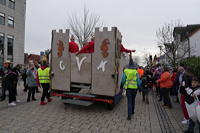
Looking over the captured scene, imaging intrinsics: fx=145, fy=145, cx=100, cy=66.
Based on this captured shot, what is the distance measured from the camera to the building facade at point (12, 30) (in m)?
23.7

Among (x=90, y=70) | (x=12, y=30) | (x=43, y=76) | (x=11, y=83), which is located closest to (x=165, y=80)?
(x=90, y=70)

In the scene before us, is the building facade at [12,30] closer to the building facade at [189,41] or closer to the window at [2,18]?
the window at [2,18]

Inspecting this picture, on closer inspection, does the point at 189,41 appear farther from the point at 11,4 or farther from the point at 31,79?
the point at 11,4

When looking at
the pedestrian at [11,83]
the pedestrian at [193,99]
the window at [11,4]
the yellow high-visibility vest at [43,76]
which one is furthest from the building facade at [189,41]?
the window at [11,4]

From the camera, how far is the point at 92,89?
18.0 feet

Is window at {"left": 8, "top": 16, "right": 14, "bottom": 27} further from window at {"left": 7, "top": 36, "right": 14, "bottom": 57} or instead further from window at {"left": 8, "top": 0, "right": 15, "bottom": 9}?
window at {"left": 7, "top": 36, "right": 14, "bottom": 57}

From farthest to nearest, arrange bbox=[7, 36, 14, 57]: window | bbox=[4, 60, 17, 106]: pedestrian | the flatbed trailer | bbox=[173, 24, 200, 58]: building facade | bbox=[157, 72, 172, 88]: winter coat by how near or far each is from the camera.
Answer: bbox=[7, 36, 14, 57]: window < bbox=[173, 24, 200, 58]: building facade < bbox=[157, 72, 172, 88]: winter coat < bbox=[4, 60, 17, 106]: pedestrian < the flatbed trailer

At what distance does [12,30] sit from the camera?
84.9ft

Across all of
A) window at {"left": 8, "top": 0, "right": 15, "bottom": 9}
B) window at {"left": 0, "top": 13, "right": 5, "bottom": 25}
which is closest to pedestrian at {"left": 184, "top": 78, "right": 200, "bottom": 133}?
window at {"left": 0, "top": 13, "right": 5, "bottom": 25}

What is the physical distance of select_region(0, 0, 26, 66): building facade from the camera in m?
23.7

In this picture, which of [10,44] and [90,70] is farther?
[10,44]

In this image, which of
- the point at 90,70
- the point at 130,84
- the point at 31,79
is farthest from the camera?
the point at 31,79

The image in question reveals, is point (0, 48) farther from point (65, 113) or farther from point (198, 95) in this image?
point (198, 95)

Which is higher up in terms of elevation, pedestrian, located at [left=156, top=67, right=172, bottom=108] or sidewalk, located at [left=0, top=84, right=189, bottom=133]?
pedestrian, located at [left=156, top=67, right=172, bottom=108]
